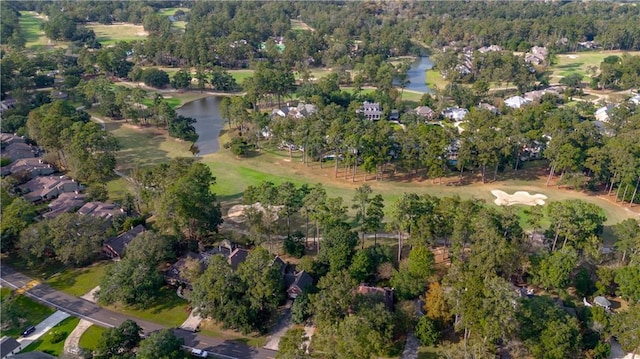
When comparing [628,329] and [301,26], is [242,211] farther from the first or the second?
[301,26]

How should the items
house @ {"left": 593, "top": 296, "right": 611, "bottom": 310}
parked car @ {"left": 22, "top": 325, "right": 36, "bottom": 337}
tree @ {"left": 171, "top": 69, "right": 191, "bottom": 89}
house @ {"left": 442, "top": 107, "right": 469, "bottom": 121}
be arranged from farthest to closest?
tree @ {"left": 171, "top": 69, "right": 191, "bottom": 89}
house @ {"left": 442, "top": 107, "right": 469, "bottom": 121}
house @ {"left": 593, "top": 296, "right": 611, "bottom": 310}
parked car @ {"left": 22, "top": 325, "right": 36, "bottom": 337}

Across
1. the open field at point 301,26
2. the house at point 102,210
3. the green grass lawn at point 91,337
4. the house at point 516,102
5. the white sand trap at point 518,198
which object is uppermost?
the open field at point 301,26

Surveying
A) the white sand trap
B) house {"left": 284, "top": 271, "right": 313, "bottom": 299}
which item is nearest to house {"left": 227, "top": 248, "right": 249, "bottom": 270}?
house {"left": 284, "top": 271, "right": 313, "bottom": 299}

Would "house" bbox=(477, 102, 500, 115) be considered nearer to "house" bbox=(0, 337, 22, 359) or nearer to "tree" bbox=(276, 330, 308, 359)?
"tree" bbox=(276, 330, 308, 359)

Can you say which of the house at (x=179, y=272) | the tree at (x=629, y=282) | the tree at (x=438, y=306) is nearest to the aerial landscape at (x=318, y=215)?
the tree at (x=629, y=282)

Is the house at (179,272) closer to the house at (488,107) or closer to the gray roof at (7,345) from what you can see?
the gray roof at (7,345)

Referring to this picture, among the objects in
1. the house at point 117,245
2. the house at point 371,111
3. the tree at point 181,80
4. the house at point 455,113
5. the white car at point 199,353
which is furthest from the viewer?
the tree at point 181,80

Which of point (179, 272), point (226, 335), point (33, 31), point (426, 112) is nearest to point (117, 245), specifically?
point (179, 272)
